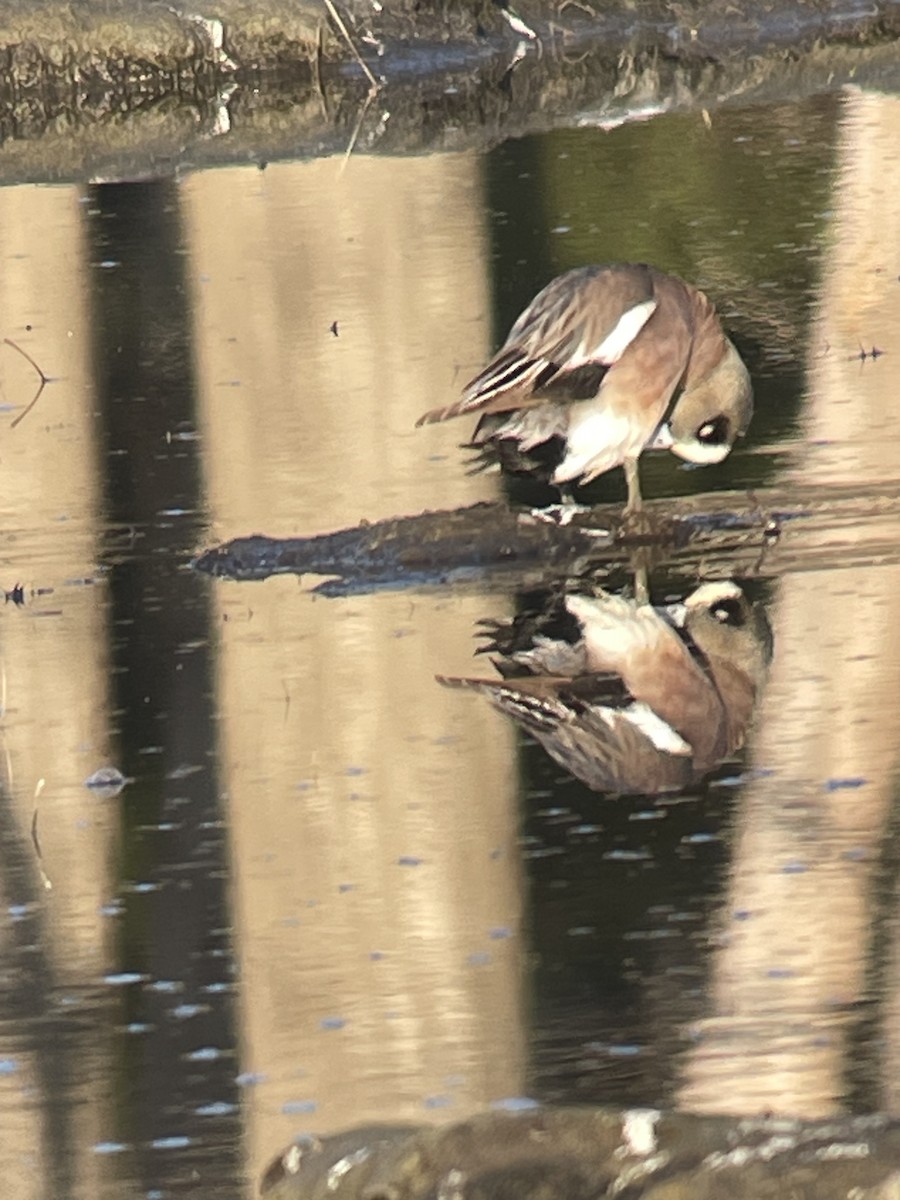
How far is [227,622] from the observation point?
28.6ft

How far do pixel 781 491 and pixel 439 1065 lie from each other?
4667 mm

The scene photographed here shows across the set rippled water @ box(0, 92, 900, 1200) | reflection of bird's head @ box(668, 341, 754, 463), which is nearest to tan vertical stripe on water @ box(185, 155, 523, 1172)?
rippled water @ box(0, 92, 900, 1200)

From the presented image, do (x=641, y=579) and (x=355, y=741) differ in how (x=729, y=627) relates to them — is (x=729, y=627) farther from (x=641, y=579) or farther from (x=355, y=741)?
(x=355, y=741)

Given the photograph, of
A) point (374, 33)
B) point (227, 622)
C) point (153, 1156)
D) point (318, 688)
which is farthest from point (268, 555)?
point (374, 33)

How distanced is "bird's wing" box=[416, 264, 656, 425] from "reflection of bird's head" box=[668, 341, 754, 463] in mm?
417

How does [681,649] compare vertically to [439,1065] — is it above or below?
below

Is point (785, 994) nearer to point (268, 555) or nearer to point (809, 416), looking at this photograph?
point (268, 555)

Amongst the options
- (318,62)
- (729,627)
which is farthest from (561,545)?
(318,62)

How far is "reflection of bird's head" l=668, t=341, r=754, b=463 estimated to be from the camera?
935 centimetres

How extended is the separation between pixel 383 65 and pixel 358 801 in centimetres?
1759

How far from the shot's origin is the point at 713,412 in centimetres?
939

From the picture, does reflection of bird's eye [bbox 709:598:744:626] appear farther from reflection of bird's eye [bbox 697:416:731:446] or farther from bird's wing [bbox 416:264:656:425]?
reflection of bird's eye [bbox 697:416:731:446]

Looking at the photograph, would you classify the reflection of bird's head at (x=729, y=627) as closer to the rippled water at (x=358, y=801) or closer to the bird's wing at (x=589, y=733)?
the rippled water at (x=358, y=801)

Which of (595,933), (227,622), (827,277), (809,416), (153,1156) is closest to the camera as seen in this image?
(153,1156)
